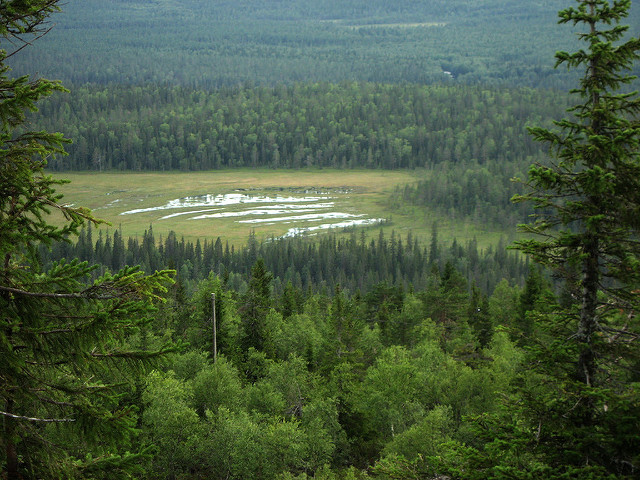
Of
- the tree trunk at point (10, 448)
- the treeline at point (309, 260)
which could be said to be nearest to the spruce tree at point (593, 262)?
the tree trunk at point (10, 448)

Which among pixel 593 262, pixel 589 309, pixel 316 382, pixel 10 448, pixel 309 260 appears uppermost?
pixel 593 262

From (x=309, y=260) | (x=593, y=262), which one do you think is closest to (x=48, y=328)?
(x=593, y=262)

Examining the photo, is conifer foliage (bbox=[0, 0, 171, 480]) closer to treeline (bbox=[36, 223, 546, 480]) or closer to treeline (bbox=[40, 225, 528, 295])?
treeline (bbox=[36, 223, 546, 480])

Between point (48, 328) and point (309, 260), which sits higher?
point (48, 328)

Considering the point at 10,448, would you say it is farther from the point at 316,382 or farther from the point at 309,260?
the point at 309,260

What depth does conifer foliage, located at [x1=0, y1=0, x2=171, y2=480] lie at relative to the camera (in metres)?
Result: 10.5

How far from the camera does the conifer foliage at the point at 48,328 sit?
10508 mm

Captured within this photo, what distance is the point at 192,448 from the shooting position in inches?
1468

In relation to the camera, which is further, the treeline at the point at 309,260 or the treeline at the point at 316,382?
the treeline at the point at 309,260

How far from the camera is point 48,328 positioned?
10.4 metres

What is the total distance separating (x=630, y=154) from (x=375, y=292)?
8277 centimetres

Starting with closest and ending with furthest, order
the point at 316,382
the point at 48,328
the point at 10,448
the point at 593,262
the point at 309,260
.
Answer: the point at 48,328
the point at 10,448
the point at 593,262
the point at 316,382
the point at 309,260

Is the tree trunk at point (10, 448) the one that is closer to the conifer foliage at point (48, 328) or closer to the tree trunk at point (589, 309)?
the conifer foliage at point (48, 328)

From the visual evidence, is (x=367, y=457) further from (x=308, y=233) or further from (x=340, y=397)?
(x=308, y=233)
